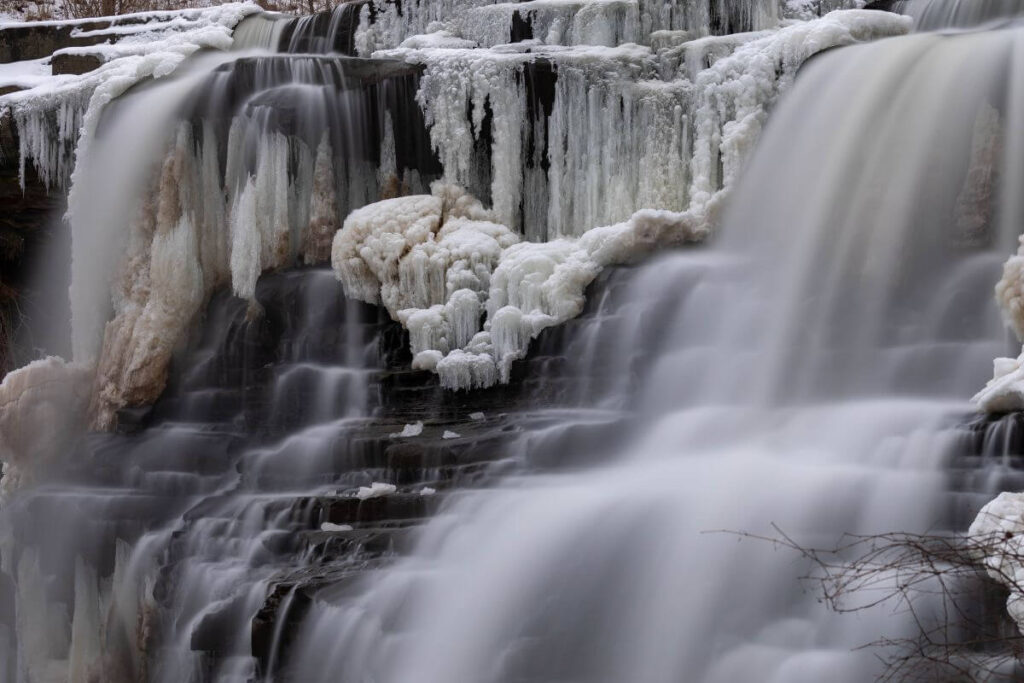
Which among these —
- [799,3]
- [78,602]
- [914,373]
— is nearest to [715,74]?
[799,3]

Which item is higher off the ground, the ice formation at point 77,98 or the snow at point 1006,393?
the ice formation at point 77,98

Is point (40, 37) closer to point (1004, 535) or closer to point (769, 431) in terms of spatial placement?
point (769, 431)

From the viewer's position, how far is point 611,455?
27.0 ft

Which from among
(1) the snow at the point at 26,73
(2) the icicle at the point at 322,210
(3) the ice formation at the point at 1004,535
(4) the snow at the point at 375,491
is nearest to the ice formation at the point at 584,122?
(2) the icicle at the point at 322,210

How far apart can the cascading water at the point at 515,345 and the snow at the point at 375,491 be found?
6.7 inches

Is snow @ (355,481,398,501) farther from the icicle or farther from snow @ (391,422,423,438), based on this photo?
the icicle

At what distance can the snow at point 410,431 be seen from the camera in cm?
913

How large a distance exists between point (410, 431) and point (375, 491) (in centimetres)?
97

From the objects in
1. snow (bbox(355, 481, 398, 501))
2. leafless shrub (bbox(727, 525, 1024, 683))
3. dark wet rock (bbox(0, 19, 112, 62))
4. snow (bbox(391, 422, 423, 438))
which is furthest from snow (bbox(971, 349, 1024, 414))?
dark wet rock (bbox(0, 19, 112, 62))

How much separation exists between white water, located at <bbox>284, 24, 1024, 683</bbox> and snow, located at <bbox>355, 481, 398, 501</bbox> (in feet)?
2.10

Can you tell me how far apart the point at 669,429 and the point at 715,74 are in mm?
3757

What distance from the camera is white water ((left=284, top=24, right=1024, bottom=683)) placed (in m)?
6.33

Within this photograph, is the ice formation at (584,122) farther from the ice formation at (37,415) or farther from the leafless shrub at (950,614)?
the leafless shrub at (950,614)

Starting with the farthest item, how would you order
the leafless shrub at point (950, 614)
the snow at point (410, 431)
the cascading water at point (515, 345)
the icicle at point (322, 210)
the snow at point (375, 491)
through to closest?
the icicle at point (322, 210), the snow at point (410, 431), the snow at point (375, 491), the cascading water at point (515, 345), the leafless shrub at point (950, 614)
